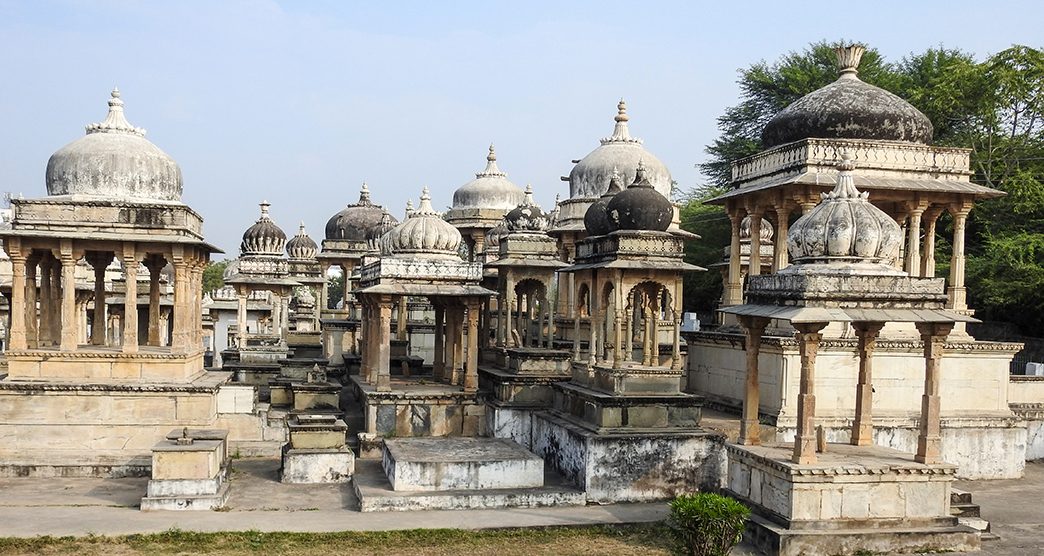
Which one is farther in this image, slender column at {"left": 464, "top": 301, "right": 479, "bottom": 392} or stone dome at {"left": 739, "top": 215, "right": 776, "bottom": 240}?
stone dome at {"left": 739, "top": 215, "right": 776, "bottom": 240}

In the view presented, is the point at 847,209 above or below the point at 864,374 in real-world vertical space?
above

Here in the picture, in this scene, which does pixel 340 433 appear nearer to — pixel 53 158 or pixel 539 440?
pixel 539 440

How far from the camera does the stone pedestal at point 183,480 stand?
13.3 metres

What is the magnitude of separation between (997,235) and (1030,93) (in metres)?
4.28

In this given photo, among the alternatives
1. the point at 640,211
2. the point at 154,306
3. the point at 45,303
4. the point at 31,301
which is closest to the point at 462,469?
the point at 640,211

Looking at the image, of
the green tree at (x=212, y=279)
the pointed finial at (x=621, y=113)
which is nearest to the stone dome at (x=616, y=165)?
the pointed finial at (x=621, y=113)

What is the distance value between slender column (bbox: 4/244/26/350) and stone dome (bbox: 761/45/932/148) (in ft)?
45.6

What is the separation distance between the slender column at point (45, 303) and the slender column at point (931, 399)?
14986 mm

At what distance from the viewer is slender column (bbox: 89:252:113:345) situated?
19.4m

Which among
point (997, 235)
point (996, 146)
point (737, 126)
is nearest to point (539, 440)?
point (997, 235)

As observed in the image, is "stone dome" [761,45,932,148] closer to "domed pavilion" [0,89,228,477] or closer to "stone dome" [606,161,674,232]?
"stone dome" [606,161,674,232]

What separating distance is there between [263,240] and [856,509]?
21.1 m

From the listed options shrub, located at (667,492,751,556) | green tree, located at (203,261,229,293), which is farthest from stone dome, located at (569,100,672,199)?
green tree, located at (203,261,229,293)

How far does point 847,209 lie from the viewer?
1206 centimetres
